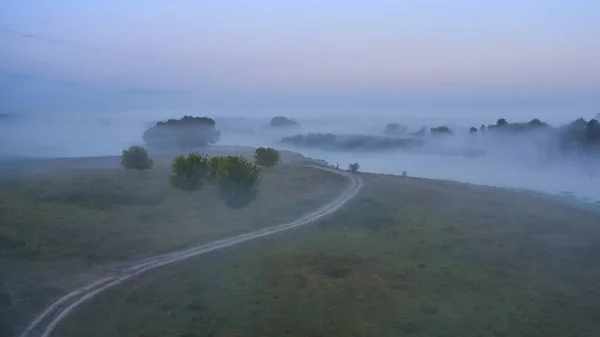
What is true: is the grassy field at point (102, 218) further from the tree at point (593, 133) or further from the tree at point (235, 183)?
the tree at point (593, 133)

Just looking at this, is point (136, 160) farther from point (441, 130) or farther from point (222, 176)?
point (441, 130)

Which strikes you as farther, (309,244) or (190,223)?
(190,223)

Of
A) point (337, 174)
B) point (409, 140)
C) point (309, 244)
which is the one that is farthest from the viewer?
point (409, 140)

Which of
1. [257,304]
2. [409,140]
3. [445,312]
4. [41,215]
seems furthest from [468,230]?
[409,140]

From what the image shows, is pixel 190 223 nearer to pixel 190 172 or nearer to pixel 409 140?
pixel 190 172

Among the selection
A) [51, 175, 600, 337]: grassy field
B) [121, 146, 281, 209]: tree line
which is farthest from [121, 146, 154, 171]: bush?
[51, 175, 600, 337]: grassy field

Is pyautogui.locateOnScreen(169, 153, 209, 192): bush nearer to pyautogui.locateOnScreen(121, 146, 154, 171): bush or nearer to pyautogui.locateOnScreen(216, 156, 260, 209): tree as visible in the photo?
pyautogui.locateOnScreen(216, 156, 260, 209): tree

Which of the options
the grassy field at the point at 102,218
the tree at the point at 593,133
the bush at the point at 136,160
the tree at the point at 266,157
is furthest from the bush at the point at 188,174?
the tree at the point at 593,133
